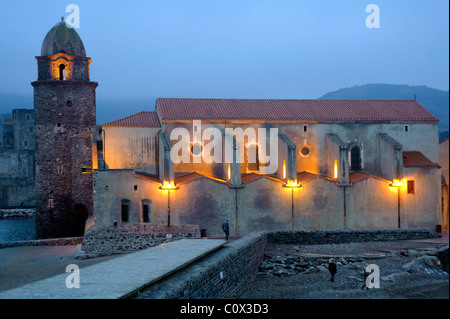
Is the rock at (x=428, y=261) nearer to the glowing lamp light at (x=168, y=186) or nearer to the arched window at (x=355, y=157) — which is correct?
the arched window at (x=355, y=157)

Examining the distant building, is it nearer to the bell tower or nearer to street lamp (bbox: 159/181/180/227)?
the bell tower

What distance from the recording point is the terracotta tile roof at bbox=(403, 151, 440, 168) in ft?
111

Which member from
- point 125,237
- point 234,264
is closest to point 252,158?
point 125,237

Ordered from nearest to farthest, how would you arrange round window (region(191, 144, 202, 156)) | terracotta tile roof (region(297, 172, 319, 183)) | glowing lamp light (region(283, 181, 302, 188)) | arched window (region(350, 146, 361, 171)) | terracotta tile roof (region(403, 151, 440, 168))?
glowing lamp light (region(283, 181, 302, 188)), terracotta tile roof (region(297, 172, 319, 183)), round window (region(191, 144, 202, 156)), terracotta tile roof (region(403, 151, 440, 168)), arched window (region(350, 146, 361, 171))

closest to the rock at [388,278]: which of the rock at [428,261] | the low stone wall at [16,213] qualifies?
the rock at [428,261]

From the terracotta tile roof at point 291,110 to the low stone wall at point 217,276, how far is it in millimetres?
13132

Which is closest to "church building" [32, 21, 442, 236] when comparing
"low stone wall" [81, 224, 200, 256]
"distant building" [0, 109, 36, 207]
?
"low stone wall" [81, 224, 200, 256]

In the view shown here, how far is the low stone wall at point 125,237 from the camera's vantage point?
2855cm

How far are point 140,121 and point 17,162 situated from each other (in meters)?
41.2

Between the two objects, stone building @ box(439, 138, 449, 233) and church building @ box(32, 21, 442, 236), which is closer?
church building @ box(32, 21, 442, 236)

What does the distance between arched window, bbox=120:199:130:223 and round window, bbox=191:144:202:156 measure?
5.92 meters

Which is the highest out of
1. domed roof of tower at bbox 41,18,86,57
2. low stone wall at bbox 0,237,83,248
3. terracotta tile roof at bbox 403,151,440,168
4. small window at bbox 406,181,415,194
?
domed roof of tower at bbox 41,18,86,57

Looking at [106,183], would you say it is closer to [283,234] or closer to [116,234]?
[116,234]

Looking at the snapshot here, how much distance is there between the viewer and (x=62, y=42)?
123 feet
